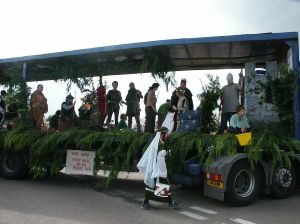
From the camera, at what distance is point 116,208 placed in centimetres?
739

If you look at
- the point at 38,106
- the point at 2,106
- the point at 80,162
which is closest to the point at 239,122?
the point at 80,162

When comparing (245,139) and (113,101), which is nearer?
(245,139)

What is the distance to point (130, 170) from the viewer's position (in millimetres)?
8594

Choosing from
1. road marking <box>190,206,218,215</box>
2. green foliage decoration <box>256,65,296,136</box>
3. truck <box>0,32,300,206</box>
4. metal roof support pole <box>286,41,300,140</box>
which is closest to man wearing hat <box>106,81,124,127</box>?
truck <box>0,32,300,206</box>

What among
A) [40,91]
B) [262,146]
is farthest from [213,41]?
[40,91]

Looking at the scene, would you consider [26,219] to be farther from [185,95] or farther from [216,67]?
[216,67]

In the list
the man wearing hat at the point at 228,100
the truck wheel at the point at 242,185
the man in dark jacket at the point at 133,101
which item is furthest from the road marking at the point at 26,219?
the man in dark jacket at the point at 133,101

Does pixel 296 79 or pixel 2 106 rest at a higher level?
pixel 296 79

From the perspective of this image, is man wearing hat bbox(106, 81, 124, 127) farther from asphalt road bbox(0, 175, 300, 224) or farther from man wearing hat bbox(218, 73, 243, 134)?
man wearing hat bbox(218, 73, 243, 134)

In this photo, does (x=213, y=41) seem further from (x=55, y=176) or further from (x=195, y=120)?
(x=55, y=176)

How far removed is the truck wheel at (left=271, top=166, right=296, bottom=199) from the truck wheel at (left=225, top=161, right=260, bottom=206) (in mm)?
474

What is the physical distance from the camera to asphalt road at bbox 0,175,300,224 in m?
6.52

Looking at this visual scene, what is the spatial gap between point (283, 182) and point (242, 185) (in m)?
1.02

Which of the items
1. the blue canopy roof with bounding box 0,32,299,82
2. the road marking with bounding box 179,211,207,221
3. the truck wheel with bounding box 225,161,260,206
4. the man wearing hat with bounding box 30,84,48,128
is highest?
the blue canopy roof with bounding box 0,32,299,82
